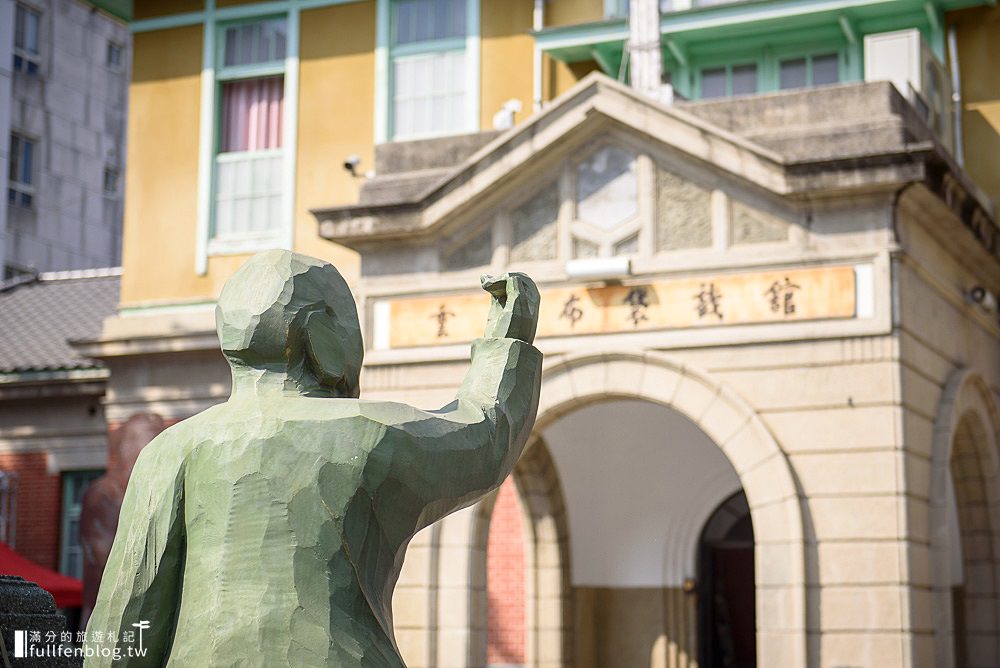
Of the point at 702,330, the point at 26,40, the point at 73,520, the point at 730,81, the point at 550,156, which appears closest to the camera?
the point at 702,330

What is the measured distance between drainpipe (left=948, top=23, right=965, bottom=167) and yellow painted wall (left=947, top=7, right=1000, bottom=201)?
56mm

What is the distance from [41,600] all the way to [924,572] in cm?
807

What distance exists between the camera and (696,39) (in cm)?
1580

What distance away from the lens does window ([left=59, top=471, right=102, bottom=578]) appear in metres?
18.7

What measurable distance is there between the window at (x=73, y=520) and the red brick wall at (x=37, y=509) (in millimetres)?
84

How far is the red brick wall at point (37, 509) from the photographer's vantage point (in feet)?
61.5

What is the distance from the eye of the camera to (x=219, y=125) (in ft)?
59.2

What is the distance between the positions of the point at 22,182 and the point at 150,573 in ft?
80.3

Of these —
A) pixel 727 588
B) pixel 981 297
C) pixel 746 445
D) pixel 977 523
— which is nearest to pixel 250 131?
pixel 727 588

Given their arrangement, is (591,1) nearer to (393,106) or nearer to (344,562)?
(393,106)

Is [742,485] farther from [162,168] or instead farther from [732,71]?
[162,168]

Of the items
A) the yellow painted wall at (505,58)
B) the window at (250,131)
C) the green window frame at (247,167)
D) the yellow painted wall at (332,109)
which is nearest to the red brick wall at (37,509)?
the green window frame at (247,167)

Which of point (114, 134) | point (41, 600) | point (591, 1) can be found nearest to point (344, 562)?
point (41, 600)

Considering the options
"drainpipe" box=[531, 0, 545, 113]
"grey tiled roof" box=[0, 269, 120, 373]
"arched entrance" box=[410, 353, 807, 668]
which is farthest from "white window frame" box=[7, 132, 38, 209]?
"arched entrance" box=[410, 353, 807, 668]
